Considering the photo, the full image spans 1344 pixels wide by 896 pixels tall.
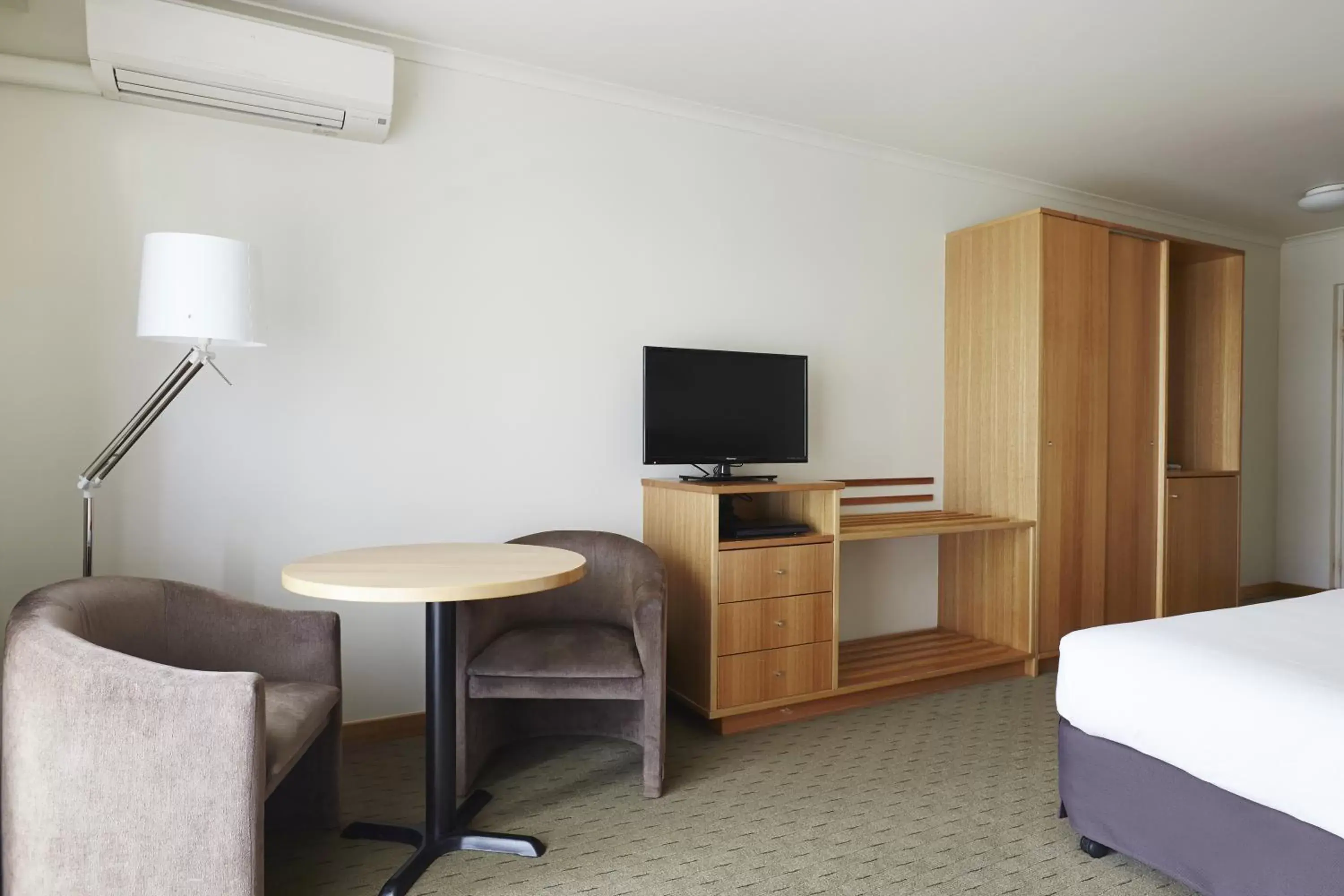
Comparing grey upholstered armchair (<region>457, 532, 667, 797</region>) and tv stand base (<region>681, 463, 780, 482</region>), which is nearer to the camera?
grey upholstered armchair (<region>457, 532, 667, 797</region>)

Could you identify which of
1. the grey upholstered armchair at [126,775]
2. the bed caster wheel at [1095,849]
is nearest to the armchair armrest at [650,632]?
the grey upholstered armchair at [126,775]

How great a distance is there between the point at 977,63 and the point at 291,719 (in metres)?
3.29

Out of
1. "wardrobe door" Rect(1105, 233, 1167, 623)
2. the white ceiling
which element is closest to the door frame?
the white ceiling

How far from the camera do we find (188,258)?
7.27ft

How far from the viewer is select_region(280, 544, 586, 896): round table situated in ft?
6.69

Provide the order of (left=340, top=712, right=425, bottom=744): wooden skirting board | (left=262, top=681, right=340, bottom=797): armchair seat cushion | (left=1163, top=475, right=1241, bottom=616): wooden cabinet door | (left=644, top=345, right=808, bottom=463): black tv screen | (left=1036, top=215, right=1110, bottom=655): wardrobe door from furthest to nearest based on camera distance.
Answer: (left=1163, top=475, right=1241, bottom=616): wooden cabinet door
(left=1036, top=215, right=1110, bottom=655): wardrobe door
(left=644, top=345, right=808, bottom=463): black tv screen
(left=340, top=712, right=425, bottom=744): wooden skirting board
(left=262, top=681, right=340, bottom=797): armchair seat cushion

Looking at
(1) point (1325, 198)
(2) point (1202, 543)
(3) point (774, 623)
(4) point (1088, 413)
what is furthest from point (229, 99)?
(1) point (1325, 198)

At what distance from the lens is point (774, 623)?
3.26m

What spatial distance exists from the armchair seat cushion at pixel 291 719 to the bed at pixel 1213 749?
1988 millimetres

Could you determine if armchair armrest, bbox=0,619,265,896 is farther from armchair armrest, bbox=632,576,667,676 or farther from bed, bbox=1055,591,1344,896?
bed, bbox=1055,591,1344,896

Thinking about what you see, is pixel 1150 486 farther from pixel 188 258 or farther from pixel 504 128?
pixel 188 258

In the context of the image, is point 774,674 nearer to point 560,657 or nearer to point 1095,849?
point 560,657

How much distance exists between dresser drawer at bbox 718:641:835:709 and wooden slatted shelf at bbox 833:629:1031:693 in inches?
5.8

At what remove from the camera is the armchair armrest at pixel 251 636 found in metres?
2.26
